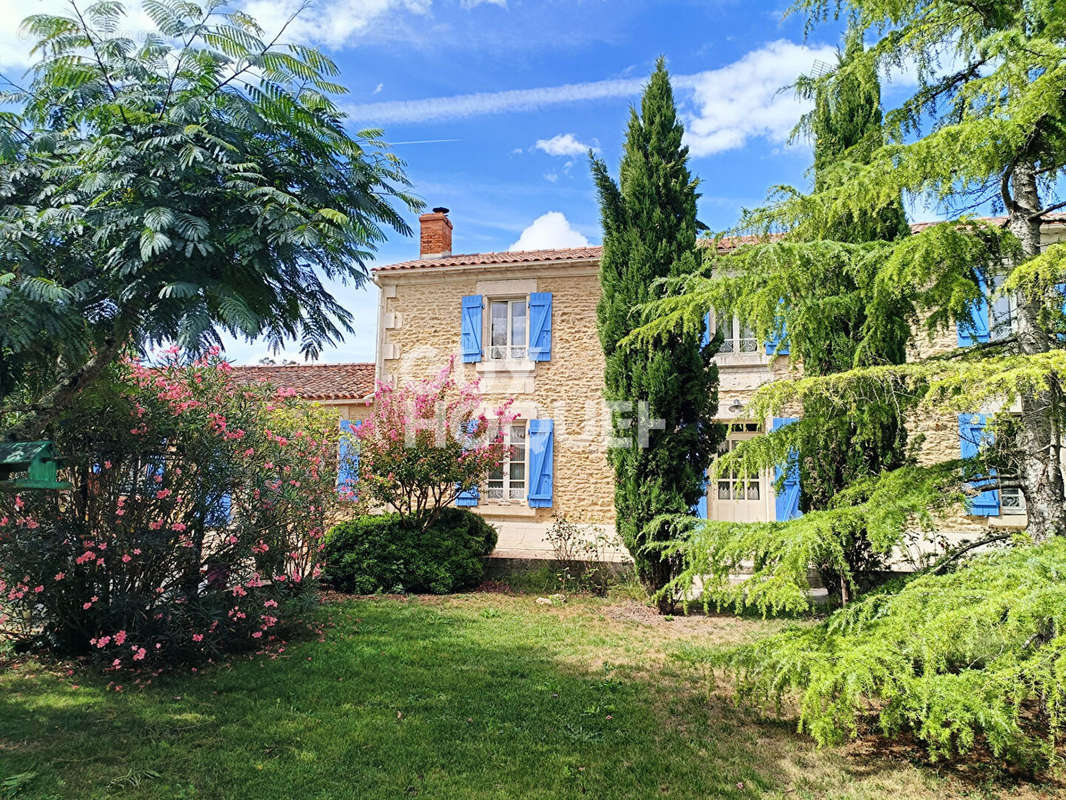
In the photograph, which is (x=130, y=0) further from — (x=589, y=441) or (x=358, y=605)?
(x=589, y=441)

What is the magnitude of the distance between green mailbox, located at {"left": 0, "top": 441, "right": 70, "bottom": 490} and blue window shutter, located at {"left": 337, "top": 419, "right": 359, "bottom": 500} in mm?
5277

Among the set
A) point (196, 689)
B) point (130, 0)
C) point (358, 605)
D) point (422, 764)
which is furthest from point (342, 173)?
point (358, 605)

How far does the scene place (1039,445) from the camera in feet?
13.1

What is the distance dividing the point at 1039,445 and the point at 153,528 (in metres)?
6.53

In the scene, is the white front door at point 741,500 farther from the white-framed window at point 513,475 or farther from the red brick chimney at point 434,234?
the red brick chimney at point 434,234

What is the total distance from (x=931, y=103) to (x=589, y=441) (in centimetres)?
810

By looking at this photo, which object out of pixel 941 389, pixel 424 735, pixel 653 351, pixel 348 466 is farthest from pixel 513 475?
pixel 941 389

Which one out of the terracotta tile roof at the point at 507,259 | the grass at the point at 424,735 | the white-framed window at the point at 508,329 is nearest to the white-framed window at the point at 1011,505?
the terracotta tile roof at the point at 507,259

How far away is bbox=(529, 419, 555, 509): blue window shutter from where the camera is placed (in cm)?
1210

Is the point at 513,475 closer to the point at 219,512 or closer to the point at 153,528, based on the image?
the point at 219,512

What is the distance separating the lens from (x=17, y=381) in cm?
429

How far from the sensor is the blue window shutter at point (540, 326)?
1246 centimetres

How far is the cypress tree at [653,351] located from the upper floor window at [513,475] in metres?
4.16

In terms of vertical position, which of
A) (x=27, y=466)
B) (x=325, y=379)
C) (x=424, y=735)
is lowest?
(x=424, y=735)
